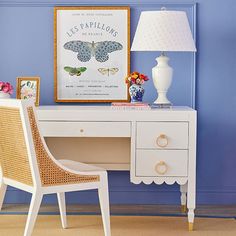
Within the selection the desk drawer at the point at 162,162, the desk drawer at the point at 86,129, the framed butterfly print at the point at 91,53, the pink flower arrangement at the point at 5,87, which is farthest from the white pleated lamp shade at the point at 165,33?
the pink flower arrangement at the point at 5,87

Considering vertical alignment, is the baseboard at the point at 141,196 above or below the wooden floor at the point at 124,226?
above

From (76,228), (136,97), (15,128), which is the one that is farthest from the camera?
(136,97)

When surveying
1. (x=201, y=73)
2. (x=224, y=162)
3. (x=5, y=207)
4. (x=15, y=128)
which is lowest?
(x=5, y=207)

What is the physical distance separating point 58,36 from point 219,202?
5.14ft

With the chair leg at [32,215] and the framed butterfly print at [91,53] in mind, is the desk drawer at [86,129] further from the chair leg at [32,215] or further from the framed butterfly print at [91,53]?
the chair leg at [32,215]

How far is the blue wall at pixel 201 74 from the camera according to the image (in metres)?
3.99

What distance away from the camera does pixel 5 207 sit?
13.2 feet

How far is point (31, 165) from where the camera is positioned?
2984 mm

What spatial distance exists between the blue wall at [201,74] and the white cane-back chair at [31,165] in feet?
3.12

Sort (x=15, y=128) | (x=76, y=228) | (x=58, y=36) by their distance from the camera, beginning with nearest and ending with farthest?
(x=15, y=128)
(x=76, y=228)
(x=58, y=36)

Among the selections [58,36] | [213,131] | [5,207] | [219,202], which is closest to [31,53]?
[58,36]

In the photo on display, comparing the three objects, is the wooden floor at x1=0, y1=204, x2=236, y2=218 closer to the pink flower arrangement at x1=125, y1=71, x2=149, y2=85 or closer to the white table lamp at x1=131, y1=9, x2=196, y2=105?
the pink flower arrangement at x1=125, y1=71, x2=149, y2=85

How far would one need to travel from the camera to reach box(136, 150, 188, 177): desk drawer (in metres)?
3.55

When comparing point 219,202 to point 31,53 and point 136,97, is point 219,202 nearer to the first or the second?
Answer: point 136,97
